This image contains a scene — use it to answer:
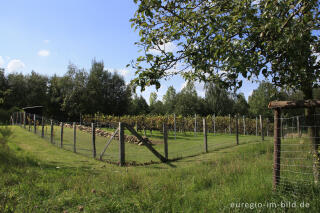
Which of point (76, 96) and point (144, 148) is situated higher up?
point (76, 96)

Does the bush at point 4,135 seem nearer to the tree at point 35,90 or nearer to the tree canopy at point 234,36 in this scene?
the tree canopy at point 234,36

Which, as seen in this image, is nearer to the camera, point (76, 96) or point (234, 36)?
point (234, 36)

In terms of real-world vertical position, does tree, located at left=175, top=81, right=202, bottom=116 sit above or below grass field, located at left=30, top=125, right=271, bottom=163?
above

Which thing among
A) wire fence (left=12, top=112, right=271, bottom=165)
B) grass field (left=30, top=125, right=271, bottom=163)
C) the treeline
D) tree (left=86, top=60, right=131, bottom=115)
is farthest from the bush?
tree (left=86, top=60, right=131, bottom=115)

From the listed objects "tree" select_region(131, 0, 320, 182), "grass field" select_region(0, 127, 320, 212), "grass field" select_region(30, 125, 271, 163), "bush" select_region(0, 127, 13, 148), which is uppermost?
"tree" select_region(131, 0, 320, 182)

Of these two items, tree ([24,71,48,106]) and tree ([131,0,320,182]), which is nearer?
tree ([131,0,320,182])

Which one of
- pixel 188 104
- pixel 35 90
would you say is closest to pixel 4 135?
pixel 35 90

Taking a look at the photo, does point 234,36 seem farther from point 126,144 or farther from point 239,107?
point 239,107

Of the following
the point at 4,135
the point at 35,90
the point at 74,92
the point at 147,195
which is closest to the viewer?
the point at 4,135

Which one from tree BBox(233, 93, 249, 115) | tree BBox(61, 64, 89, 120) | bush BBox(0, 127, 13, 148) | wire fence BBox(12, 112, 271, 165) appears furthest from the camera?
tree BBox(233, 93, 249, 115)

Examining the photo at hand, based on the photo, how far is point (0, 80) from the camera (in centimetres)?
3894

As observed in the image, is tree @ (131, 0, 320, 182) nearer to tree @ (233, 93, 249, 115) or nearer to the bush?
the bush

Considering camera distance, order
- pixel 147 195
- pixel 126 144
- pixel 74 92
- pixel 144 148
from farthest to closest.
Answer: pixel 74 92 < pixel 126 144 < pixel 144 148 < pixel 147 195

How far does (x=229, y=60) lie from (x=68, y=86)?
1626 inches
